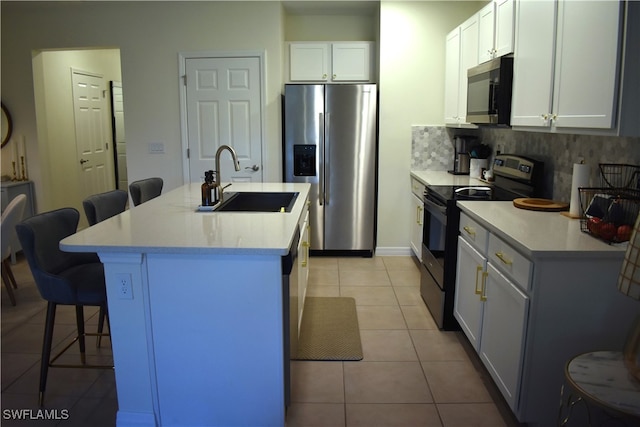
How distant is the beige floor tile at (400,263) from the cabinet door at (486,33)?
1.95 metres

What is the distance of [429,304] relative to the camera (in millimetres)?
3455

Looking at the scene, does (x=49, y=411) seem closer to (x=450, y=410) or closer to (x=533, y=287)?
(x=450, y=410)

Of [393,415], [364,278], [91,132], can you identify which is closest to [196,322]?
[393,415]

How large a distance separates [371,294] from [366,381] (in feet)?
4.33

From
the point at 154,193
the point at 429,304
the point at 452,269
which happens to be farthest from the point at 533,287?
the point at 154,193

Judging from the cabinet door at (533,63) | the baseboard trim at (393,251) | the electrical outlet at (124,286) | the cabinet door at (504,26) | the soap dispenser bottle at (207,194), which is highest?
the cabinet door at (504,26)

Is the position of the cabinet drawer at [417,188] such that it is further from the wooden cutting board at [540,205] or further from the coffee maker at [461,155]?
the wooden cutting board at [540,205]

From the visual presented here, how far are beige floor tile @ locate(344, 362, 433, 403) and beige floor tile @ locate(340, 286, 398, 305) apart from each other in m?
0.94

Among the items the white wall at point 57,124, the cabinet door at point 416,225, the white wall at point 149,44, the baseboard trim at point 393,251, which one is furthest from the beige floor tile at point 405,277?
the white wall at point 57,124

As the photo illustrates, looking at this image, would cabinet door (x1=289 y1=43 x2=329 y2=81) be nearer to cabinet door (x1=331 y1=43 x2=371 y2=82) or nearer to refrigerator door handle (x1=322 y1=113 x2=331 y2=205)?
cabinet door (x1=331 y1=43 x2=371 y2=82)

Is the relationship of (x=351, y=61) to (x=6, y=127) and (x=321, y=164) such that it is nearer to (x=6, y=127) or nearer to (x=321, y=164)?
(x=321, y=164)

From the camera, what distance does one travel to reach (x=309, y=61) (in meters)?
4.88

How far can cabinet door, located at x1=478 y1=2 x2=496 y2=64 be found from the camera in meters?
3.21

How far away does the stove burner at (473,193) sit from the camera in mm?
3082
